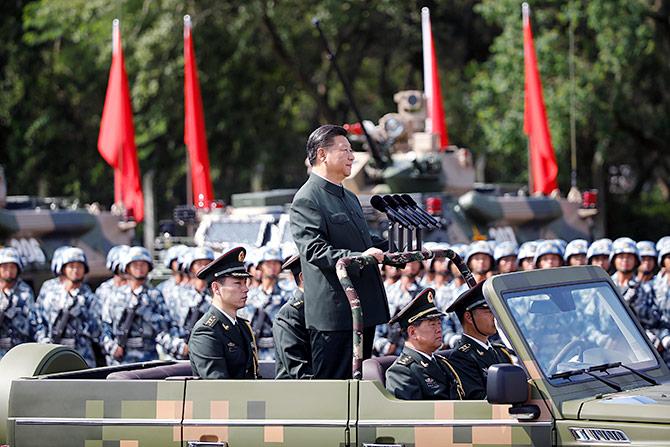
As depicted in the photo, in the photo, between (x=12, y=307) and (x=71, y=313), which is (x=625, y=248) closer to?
(x=71, y=313)

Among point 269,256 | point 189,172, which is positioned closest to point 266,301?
point 269,256

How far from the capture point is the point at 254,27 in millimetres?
26406

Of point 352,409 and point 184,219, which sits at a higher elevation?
point 184,219

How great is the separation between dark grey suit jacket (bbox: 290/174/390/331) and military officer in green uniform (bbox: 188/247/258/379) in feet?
1.56

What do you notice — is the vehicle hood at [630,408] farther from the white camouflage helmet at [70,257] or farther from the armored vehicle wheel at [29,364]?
the white camouflage helmet at [70,257]

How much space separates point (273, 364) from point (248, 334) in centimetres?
75

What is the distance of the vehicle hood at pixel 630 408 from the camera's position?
5.53 metres

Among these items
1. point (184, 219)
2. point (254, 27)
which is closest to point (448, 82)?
point (254, 27)

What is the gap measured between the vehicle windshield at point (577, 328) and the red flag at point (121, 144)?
42.9 ft

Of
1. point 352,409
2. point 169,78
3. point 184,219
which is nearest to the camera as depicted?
point 352,409

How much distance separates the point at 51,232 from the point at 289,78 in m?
13.4

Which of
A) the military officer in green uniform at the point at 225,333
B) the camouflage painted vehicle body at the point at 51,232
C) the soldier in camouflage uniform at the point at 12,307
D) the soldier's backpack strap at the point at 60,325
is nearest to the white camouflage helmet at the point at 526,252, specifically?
the soldier's backpack strap at the point at 60,325

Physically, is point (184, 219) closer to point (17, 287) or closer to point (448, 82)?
point (17, 287)

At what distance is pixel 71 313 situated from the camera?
36.8 feet
